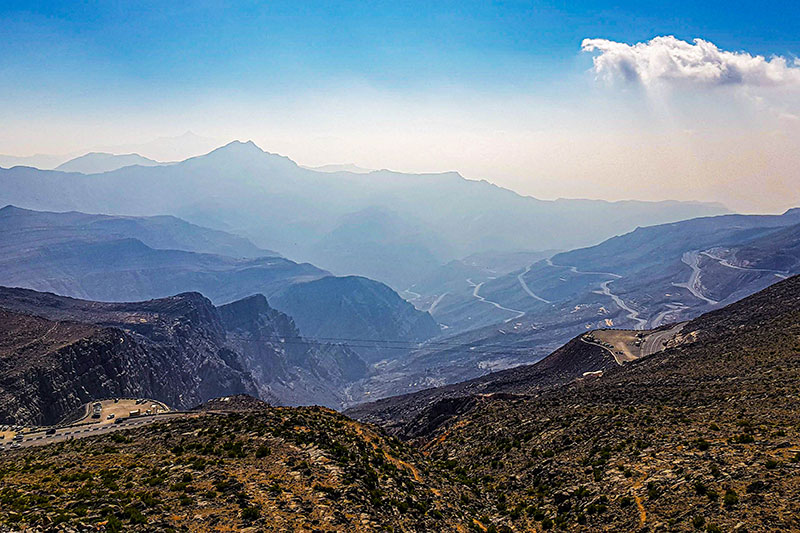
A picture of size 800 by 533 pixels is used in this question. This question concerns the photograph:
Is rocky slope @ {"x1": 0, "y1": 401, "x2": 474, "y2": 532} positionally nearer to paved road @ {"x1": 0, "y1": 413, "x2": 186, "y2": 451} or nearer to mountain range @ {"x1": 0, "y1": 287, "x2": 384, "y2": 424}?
paved road @ {"x1": 0, "y1": 413, "x2": 186, "y2": 451}

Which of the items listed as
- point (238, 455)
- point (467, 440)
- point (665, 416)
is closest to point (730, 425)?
point (665, 416)

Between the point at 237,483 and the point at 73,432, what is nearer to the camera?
the point at 237,483

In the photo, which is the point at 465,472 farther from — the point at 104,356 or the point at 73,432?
the point at 104,356

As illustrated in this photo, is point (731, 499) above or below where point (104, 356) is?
below

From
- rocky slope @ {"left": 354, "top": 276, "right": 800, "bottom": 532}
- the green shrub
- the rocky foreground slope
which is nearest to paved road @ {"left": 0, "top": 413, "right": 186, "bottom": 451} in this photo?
the rocky foreground slope

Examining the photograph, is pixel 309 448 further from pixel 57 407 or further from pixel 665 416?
pixel 57 407

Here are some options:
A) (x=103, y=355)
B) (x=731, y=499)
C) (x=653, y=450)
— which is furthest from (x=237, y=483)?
(x=103, y=355)
